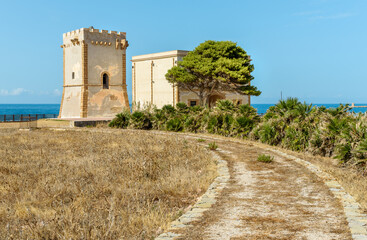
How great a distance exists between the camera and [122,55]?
39781mm

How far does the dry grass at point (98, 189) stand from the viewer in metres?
5.37

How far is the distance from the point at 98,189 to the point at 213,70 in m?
29.3

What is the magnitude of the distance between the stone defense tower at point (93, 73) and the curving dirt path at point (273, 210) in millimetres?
30097

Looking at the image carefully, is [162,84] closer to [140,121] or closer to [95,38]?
[95,38]

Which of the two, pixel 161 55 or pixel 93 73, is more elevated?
pixel 161 55

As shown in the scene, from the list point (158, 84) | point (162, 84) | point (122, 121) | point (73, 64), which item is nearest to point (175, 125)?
point (122, 121)

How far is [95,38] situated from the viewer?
3712 cm

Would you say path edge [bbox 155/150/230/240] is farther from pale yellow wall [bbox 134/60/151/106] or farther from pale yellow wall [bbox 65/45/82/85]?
pale yellow wall [bbox 134/60/151/106]

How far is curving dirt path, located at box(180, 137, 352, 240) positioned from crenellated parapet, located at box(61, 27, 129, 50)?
30.9 m

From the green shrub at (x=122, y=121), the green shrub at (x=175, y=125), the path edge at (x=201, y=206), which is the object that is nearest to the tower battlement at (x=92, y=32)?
the green shrub at (x=122, y=121)

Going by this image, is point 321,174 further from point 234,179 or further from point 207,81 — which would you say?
point 207,81

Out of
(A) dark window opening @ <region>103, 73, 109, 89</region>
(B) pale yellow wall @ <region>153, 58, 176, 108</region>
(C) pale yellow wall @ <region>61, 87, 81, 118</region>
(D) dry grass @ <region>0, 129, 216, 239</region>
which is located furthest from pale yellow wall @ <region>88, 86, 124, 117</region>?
(D) dry grass @ <region>0, 129, 216, 239</region>

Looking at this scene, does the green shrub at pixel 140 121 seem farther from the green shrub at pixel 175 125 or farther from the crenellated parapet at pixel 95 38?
the crenellated parapet at pixel 95 38

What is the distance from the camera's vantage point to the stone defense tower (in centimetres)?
3662
